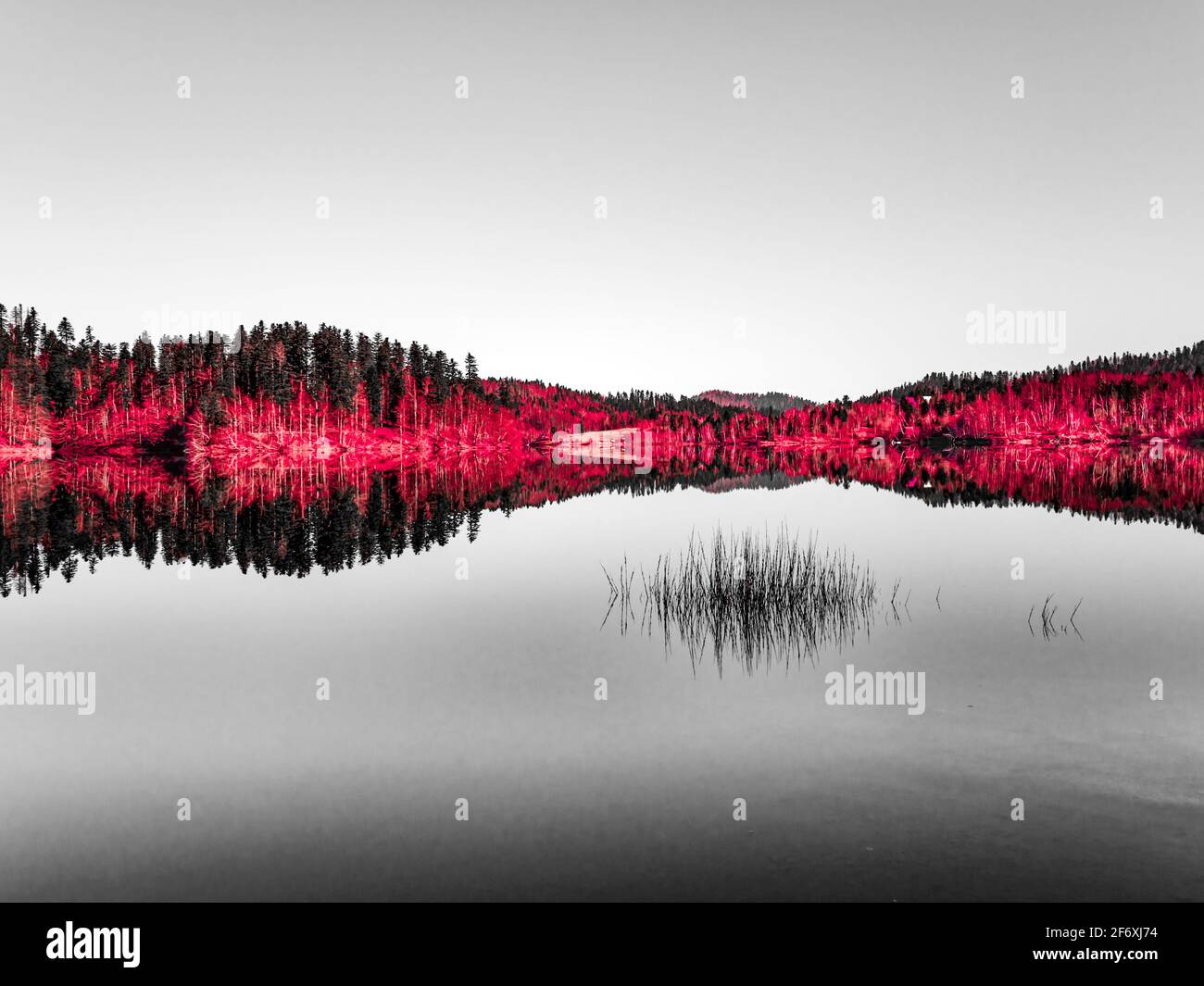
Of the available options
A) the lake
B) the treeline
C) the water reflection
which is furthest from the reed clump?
the treeline

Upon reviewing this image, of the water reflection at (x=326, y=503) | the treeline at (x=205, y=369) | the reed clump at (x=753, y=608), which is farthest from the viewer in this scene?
the treeline at (x=205, y=369)

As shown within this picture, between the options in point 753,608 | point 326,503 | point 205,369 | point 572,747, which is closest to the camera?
point 572,747

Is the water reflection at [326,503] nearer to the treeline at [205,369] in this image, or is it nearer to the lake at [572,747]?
the lake at [572,747]

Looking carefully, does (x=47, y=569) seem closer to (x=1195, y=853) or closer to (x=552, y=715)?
(x=552, y=715)

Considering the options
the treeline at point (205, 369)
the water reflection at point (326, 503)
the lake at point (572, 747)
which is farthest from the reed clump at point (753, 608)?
the treeline at point (205, 369)

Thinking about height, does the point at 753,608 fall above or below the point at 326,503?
below

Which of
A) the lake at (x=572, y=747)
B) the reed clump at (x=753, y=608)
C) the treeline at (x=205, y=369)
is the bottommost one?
the lake at (x=572, y=747)

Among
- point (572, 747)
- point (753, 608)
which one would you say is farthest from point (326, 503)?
point (572, 747)

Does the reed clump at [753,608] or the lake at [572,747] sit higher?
the reed clump at [753,608]

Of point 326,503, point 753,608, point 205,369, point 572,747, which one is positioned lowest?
point 572,747

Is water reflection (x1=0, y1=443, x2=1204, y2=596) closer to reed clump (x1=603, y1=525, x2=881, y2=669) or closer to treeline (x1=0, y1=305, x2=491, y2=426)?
reed clump (x1=603, y1=525, x2=881, y2=669)

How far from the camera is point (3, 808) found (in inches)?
437

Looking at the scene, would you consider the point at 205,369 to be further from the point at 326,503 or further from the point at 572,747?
the point at 572,747
